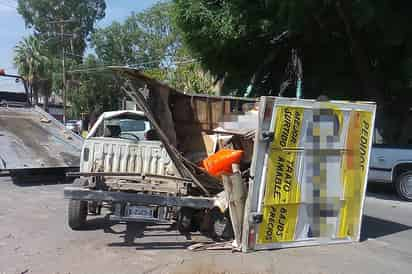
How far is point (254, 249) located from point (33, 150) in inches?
300

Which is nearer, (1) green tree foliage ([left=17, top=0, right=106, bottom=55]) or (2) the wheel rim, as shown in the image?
(2) the wheel rim

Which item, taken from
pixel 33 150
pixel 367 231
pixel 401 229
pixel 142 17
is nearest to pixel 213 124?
pixel 367 231

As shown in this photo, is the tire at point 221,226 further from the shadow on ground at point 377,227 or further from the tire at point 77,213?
the shadow on ground at point 377,227

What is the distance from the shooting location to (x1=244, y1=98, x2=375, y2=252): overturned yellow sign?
5.77 meters

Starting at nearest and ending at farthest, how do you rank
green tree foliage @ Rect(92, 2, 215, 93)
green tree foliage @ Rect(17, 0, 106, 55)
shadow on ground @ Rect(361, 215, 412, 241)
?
shadow on ground @ Rect(361, 215, 412, 241), green tree foliage @ Rect(92, 2, 215, 93), green tree foliage @ Rect(17, 0, 106, 55)

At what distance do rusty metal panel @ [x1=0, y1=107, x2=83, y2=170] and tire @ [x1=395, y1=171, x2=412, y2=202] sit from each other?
803cm

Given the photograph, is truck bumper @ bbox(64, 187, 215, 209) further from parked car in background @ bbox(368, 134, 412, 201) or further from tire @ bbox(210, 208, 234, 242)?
parked car in background @ bbox(368, 134, 412, 201)

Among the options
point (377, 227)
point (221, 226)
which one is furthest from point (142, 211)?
point (377, 227)

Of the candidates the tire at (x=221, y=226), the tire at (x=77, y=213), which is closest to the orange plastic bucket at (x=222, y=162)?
the tire at (x=221, y=226)

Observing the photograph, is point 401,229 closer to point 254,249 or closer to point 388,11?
point 254,249

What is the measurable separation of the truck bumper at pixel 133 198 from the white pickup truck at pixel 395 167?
6.94 m

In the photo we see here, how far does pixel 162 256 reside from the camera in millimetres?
5641

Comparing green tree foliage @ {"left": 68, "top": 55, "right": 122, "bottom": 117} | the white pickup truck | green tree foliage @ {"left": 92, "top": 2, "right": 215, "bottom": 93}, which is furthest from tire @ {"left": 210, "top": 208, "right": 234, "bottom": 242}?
green tree foliage @ {"left": 68, "top": 55, "right": 122, "bottom": 117}

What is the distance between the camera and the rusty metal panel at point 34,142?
11078 millimetres
